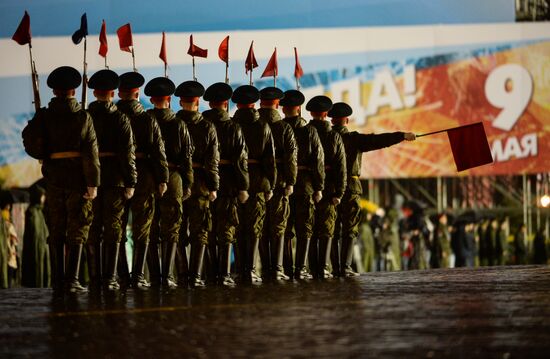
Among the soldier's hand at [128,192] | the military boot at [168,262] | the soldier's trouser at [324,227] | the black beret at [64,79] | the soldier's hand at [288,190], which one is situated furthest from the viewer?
the soldier's trouser at [324,227]

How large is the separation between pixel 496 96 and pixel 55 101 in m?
13.7

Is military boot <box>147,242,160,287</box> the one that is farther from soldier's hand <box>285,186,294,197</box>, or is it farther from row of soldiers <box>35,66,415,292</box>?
soldier's hand <box>285,186,294,197</box>

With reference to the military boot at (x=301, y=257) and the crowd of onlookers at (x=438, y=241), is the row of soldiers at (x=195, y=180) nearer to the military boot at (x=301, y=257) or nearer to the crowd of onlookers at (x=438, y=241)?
the military boot at (x=301, y=257)

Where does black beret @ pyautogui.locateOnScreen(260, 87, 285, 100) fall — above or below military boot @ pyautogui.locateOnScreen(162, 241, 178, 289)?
above

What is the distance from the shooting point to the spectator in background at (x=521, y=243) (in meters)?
24.6

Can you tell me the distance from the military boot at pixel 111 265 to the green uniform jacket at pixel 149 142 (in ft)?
2.19

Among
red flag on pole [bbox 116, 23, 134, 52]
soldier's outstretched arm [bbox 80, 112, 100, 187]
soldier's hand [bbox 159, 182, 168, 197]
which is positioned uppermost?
red flag on pole [bbox 116, 23, 134, 52]

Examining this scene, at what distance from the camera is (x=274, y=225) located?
557 inches

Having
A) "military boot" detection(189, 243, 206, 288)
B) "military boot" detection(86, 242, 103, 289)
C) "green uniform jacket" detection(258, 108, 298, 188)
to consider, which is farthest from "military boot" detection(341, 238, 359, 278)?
"military boot" detection(86, 242, 103, 289)

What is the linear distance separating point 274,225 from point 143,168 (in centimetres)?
195

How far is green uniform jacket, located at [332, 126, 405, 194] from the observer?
1501 cm

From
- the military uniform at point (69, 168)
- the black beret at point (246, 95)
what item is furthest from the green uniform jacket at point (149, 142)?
the black beret at point (246, 95)

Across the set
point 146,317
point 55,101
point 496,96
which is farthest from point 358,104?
point 146,317

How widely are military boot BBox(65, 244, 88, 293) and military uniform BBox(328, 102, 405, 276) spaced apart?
12.0 ft
